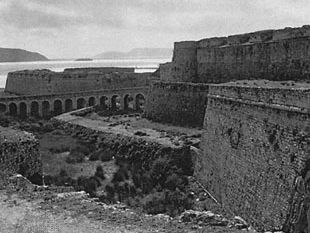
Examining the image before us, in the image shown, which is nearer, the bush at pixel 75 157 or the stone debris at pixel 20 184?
the stone debris at pixel 20 184

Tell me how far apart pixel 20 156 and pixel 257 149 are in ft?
18.1

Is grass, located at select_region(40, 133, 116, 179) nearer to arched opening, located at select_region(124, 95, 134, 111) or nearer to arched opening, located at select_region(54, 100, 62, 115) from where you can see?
arched opening, located at select_region(54, 100, 62, 115)

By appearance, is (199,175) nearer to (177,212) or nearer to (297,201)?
(177,212)

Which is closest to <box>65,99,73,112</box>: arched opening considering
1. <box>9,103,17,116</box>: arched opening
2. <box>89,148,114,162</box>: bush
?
<box>9,103,17,116</box>: arched opening

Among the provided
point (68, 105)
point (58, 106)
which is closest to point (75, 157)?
point (58, 106)

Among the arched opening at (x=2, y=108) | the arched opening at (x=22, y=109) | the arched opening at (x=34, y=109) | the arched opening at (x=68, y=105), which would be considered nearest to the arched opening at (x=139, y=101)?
the arched opening at (x=68, y=105)

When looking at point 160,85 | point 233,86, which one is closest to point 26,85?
point 160,85

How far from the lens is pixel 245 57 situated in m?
18.6

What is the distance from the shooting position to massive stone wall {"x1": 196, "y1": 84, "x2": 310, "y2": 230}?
8609 millimetres

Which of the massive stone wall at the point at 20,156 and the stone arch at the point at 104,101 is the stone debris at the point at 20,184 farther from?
the stone arch at the point at 104,101

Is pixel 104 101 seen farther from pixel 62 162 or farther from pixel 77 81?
pixel 62 162

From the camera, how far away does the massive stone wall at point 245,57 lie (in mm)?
15078

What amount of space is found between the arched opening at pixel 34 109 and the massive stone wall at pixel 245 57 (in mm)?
11681

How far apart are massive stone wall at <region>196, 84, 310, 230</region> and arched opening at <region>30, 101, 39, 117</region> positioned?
22410 millimetres
